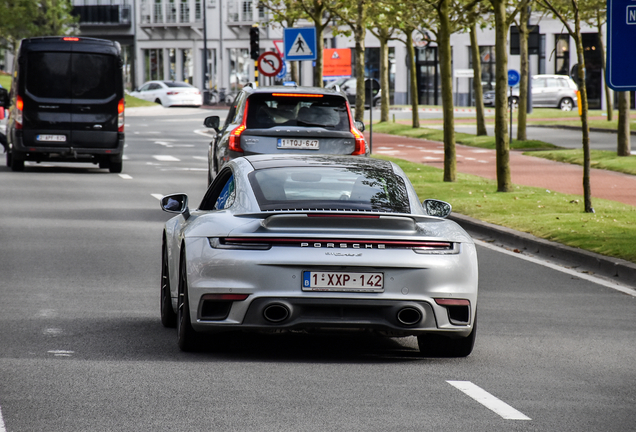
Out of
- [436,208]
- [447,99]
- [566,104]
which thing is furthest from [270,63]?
[566,104]

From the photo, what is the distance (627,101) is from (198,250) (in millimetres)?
23553

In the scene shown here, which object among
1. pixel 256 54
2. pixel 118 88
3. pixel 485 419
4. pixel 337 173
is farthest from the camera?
pixel 256 54

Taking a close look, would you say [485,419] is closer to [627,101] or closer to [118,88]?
[118,88]

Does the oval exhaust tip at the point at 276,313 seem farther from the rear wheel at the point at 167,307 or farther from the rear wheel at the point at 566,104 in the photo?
the rear wheel at the point at 566,104

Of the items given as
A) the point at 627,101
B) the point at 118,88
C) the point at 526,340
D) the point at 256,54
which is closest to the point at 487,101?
the point at 256,54

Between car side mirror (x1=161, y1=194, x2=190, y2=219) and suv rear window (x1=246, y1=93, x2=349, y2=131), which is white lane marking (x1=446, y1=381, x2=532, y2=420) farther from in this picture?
suv rear window (x1=246, y1=93, x2=349, y2=131)

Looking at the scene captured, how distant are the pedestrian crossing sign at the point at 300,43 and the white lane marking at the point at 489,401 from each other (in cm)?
2482

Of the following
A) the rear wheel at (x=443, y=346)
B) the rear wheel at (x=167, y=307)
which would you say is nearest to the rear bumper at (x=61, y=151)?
the rear wheel at (x=167, y=307)

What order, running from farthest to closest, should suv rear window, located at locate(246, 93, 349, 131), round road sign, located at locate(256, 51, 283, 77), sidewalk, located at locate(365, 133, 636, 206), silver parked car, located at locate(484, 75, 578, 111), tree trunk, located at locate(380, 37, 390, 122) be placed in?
1. silver parked car, located at locate(484, 75, 578, 111)
2. tree trunk, located at locate(380, 37, 390, 122)
3. round road sign, located at locate(256, 51, 283, 77)
4. sidewalk, located at locate(365, 133, 636, 206)
5. suv rear window, located at locate(246, 93, 349, 131)

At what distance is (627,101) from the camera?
96.8 ft

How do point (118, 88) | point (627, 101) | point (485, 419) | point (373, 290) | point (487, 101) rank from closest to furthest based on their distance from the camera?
point (485, 419) < point (373, 290) < point (118, 88) < point (627, 101) < point (487, 101)

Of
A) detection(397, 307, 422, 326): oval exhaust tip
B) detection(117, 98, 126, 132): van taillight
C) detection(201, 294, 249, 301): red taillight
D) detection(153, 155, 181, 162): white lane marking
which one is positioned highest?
detection(117, 98, 126, 132): van taillight

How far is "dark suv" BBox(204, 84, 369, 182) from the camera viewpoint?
15.6m

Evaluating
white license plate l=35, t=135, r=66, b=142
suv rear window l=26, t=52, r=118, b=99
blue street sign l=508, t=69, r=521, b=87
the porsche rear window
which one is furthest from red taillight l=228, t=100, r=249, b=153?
blue street sign l=508, t=69, r=521, b=87
